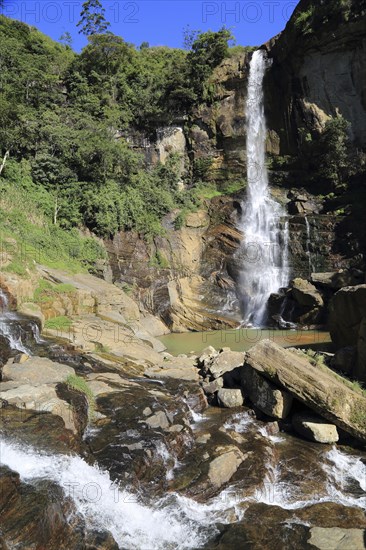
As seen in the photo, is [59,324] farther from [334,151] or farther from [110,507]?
[334,151]

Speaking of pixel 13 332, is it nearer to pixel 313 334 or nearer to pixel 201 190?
pixel 313 334

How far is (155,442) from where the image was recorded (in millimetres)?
7984

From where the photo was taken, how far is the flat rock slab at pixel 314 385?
9016mm

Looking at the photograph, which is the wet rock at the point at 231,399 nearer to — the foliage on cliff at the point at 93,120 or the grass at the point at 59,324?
the grass at the point at 59,324

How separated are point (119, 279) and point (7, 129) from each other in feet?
33.3

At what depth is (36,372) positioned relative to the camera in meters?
9.66

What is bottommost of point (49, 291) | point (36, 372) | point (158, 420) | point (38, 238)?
point (158, 420)

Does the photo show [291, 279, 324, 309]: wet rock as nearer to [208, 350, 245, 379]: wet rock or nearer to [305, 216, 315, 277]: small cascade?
[305, 216, 315, 277]: small cascade

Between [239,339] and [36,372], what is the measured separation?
1153cm

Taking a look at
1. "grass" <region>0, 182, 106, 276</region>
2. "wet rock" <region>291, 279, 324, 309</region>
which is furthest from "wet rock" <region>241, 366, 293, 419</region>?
"wet rock" <region>291, 279, 324, 309</region>

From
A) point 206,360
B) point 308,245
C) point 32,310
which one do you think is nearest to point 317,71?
point 308,245

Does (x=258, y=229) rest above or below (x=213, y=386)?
above

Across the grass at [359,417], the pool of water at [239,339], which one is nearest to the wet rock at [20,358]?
the pool of water at [239,339]

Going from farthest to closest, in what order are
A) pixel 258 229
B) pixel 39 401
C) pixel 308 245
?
pixel 258 229 → pixel 308 245 → pixel 39 401
